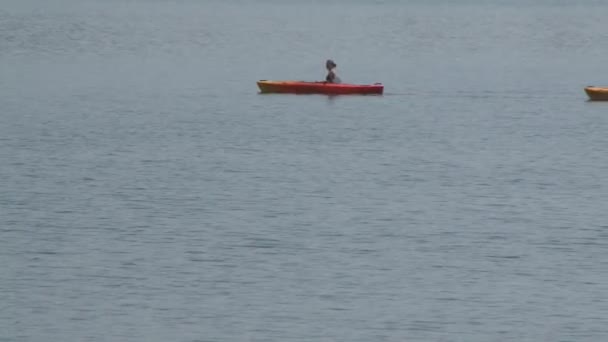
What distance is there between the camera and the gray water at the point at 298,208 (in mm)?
27703

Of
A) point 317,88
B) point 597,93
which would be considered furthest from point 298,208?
point 597,93

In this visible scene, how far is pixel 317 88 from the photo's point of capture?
63.2m

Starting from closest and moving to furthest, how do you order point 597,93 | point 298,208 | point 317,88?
point 298,208 → point 317,88 → point 597,93

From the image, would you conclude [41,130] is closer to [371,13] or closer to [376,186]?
[376,186]

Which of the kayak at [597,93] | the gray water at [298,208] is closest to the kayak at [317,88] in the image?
the gray water at [298,208]

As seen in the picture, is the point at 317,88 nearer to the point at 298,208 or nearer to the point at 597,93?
the point at 597,93

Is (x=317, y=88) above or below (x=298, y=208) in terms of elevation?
below

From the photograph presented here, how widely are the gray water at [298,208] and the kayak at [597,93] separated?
0.80 metres

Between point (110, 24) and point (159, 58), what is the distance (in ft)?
177

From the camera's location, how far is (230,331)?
26.4m

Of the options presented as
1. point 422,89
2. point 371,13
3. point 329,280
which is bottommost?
point 371,13

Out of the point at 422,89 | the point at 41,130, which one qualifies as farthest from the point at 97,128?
the point at 422,89

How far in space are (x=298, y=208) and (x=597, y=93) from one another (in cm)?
2812

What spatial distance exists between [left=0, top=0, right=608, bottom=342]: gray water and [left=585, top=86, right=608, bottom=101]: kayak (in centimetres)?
80
